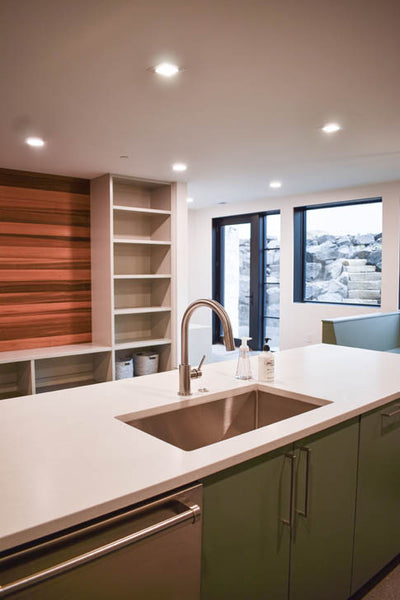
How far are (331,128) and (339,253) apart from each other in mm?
3207

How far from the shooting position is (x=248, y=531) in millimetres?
1286

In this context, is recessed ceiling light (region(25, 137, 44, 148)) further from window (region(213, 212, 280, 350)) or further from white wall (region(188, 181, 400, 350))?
window (region(213, 212, 280, 350))

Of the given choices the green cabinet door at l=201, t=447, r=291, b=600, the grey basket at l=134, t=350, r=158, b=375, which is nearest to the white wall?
the grey basket at l=134, t=350, r=158, b=375

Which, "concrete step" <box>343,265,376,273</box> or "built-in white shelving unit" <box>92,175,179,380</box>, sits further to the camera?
"concrete step" <box>343,265,376,273</box>

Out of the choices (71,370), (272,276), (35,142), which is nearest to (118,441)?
(35,142)

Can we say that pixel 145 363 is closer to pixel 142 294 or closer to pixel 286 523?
pixel 142 294

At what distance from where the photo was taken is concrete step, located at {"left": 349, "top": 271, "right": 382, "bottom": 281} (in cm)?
601

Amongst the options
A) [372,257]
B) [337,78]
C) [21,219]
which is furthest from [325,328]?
[21,219]

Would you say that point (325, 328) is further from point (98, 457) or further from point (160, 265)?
point (98, 457)

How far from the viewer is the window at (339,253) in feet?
19.9

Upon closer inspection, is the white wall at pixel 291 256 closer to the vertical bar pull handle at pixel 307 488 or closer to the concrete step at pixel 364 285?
the concrete step at pixel 364 285

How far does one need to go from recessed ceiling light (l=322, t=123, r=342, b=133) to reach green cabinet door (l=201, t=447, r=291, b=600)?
2.70m

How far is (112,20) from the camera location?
75.8 inches

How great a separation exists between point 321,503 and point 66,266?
4.17 meters
